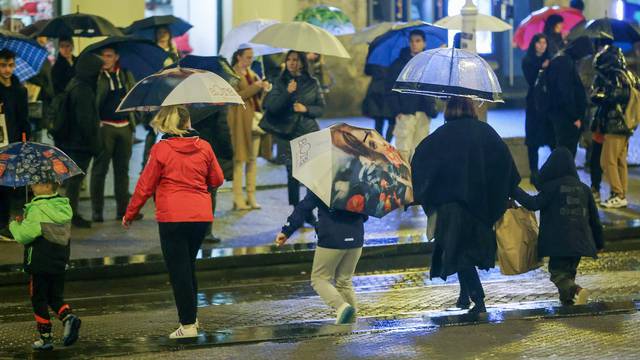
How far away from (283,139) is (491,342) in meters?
5.83

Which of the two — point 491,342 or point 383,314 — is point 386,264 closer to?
A: point 383,314

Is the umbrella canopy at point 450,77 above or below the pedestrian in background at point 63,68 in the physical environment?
above

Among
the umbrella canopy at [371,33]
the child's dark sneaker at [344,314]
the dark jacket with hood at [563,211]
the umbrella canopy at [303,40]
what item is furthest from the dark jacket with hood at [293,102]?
the umbrella canopy at [371,33]

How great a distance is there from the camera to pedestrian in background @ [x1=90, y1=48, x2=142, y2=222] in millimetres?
14211

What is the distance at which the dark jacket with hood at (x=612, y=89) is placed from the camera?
1531 cm

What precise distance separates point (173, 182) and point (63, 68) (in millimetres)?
6964

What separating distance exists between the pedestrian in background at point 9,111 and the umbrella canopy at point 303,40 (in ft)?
8.33

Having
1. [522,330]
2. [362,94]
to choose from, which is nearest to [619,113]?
[522,330]

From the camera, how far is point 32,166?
930 centimetres

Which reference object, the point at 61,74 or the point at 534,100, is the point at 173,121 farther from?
the point at 534,100

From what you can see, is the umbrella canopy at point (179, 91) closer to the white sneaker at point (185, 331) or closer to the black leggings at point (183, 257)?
the black leggings at point (183, 257)

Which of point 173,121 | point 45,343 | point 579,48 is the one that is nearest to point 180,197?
point 173,121

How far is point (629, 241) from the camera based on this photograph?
1434 cm

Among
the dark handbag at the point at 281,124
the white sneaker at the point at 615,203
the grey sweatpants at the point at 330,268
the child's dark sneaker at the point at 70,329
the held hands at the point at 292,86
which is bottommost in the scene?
the white sneaker at the point at 615,203
